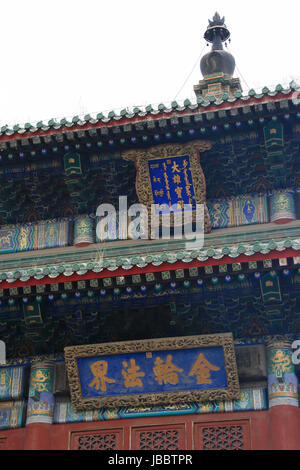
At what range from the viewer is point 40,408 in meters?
11.8

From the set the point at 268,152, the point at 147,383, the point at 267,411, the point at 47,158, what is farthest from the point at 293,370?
the point at 47,158

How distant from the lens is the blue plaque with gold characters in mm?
11602

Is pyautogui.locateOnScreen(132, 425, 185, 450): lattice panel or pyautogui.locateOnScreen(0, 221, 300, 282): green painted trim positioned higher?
pyautogui.locateOnScreen(0, 221, 300, 282): green painted trim

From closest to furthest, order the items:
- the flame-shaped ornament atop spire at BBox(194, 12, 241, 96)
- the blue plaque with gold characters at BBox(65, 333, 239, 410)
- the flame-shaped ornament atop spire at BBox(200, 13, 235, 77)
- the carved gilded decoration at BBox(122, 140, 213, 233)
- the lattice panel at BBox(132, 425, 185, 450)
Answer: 1. the lattice panel at BBox(132, 425, 185, 450)
2. the blue plaque with gold characters at BBox(65, 333, 239, 410)
3. the carved gilded decoration at BBox(122, 140, 213, 233)
4. the flame-shaped ornament atop spire at BBox(194, 12, 241, 96)
5. the flame-shaped ornament atop spire at BBox(200, 13, 235, 77)

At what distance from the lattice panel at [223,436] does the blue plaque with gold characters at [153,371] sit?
1.34ft

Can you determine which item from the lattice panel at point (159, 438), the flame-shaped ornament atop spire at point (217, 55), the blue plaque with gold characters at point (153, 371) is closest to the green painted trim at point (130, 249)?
the blue plaque with gold characters at point (153, 371)

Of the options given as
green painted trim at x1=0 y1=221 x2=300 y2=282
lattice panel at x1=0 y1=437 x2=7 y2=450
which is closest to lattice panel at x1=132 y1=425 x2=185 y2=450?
lattice panel at x1=0 y1=437 x2=7 y2=450

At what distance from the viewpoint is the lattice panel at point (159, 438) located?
11.3 metres

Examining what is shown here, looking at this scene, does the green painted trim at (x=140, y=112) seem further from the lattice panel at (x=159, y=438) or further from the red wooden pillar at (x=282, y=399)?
the lattice panel at (x=159, y=438)

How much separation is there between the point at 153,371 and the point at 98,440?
127cm

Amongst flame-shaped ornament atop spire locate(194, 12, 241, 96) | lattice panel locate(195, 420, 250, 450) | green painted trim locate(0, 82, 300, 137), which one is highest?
flame-shaped ornament atop spire locate(194, 12, 241, 96)

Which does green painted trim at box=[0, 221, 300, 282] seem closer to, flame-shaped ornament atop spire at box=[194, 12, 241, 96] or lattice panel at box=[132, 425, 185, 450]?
lattice panel at box=[132, 425, 185, 450]

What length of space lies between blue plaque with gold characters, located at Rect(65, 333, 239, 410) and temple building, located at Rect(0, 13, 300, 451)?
0.07 ft

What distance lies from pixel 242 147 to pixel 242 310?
347 centimetres
